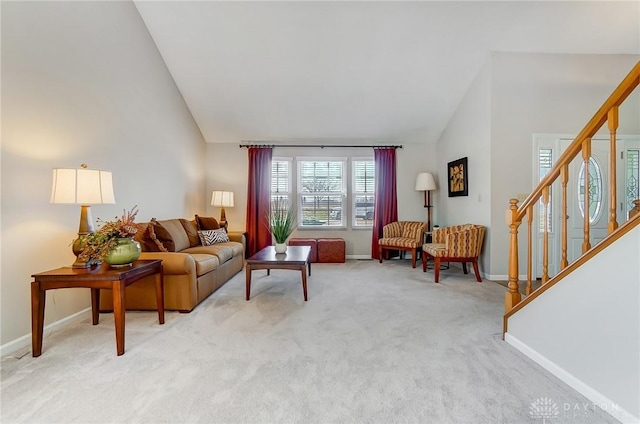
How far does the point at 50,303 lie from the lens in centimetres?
248

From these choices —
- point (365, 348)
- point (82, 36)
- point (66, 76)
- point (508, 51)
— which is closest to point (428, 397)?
point (365, 348)

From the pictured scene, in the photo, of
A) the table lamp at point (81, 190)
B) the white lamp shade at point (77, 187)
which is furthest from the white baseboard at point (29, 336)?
the white lamp shade at point (77, 187)

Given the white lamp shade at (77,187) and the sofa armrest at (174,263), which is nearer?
the white lamp shade at (77,187)

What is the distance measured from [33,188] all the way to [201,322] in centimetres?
172

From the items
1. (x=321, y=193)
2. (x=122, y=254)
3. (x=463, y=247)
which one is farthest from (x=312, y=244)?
(x=122, y=254)

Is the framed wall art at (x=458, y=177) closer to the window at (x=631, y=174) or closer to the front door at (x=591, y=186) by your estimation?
the front door at (x=591, y=186)

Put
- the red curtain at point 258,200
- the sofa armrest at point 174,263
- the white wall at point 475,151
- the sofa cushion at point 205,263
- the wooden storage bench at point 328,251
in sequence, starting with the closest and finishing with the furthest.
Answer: the sofa armrest at point 174,263 < the sofa cushion at point 205,263 < the white wall at point 475,151 < the wooden storage bench at point 328,251 < the red curtain at point 258,200

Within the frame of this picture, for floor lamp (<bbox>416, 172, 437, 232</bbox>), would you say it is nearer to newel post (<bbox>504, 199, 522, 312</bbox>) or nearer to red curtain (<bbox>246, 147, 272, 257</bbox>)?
red curtain (<bbox>246, 147, 272, 257</bbox>)

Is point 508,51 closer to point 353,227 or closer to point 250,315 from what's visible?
point 353,227

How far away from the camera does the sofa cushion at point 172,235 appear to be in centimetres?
342

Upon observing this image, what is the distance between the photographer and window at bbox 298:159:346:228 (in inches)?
232

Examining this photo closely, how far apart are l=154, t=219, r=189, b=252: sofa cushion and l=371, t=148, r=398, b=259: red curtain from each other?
11.1 ft

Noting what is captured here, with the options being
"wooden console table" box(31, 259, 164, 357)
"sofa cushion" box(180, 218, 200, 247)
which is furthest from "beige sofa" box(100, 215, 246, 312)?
"wooden console table" box(31, 259, 164, 357)

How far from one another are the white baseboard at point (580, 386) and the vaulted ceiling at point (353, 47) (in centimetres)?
360
